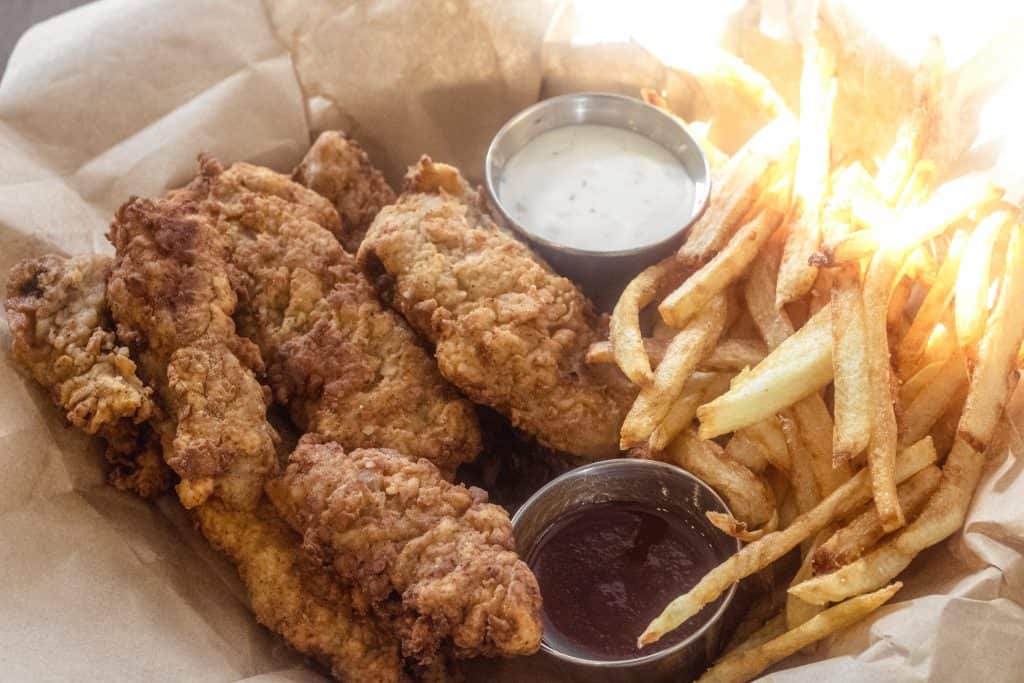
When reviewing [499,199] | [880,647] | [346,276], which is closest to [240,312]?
[346,276]

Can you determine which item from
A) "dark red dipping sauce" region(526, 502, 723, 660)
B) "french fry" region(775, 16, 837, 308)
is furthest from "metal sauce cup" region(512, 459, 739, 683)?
"french fry" region(775, 16, 837, 308)

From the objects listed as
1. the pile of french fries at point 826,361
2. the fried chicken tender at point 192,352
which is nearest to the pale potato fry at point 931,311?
the pile of french fries at point 826,361

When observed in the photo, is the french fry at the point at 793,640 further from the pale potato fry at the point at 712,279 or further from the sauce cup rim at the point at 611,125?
the sauce cup rim at the point at 611,125

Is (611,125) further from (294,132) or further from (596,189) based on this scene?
(294,132)

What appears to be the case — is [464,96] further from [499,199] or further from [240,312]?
[240,312]

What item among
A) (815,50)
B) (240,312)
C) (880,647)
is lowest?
(880,647)

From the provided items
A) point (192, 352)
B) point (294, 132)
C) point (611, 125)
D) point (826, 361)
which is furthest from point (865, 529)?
point (294, 132)
